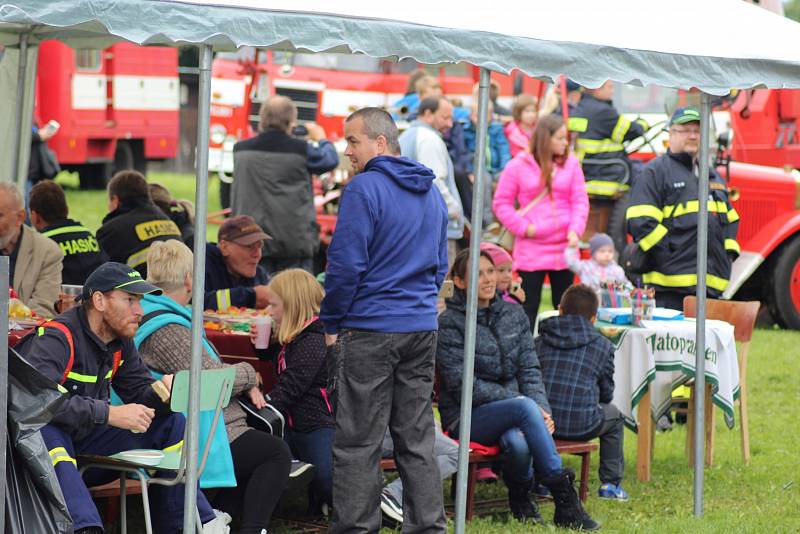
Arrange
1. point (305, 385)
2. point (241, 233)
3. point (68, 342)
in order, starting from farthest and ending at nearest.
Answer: point (241, 233) → point (305, 385) → point (68, 342)

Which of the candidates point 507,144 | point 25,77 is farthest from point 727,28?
point 507,144

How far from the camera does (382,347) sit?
5488 mm

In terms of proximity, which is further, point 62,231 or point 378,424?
point 62,231

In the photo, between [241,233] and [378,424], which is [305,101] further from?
[378,424]

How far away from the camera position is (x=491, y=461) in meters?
6.60

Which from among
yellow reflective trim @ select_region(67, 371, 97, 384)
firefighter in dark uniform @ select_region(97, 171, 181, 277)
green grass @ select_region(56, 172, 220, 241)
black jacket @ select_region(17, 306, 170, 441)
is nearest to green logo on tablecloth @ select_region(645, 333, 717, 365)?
firefighter in dark uniform @ select_region(97, 171, 181, 277)

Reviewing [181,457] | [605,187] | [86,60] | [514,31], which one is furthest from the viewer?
[86,60]

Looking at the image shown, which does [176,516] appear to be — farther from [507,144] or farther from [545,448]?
[507,144]

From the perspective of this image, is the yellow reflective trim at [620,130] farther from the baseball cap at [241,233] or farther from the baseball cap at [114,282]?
the baseball cap at [114,282]

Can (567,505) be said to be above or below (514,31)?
below

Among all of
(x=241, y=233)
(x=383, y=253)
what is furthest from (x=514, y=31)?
(x=241, y=233)

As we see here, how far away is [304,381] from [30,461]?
1.94 metres

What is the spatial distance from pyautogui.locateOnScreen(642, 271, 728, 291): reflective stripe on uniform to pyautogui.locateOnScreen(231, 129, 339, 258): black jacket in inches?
104

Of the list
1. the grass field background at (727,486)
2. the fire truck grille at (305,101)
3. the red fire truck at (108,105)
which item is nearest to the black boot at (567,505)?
the grass field background at (727,486)
